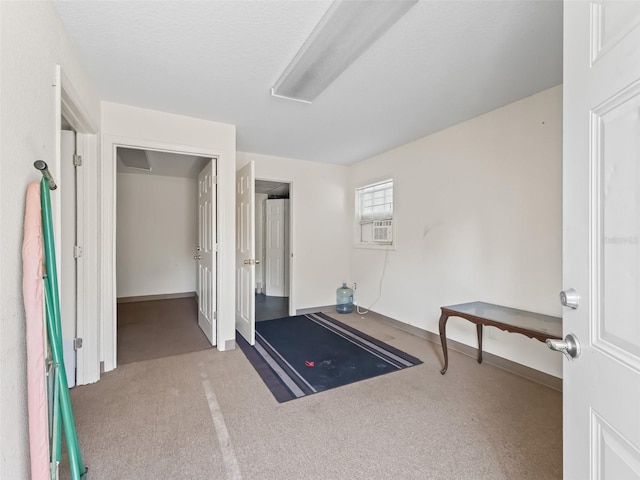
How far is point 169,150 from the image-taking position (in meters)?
2.72

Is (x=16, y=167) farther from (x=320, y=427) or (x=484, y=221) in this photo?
(x=484, y=221)

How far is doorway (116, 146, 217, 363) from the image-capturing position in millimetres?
4394

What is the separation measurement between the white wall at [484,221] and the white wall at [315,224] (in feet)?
3.24

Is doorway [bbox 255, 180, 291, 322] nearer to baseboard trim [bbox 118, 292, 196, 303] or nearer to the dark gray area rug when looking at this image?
baseboard trim [bbox 118, 292, 196, 303]

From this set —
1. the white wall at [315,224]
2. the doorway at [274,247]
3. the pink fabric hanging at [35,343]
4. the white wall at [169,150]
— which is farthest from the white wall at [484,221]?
the pink fabric hanging at [35,343]

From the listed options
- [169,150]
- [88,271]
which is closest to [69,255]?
[88,271]
